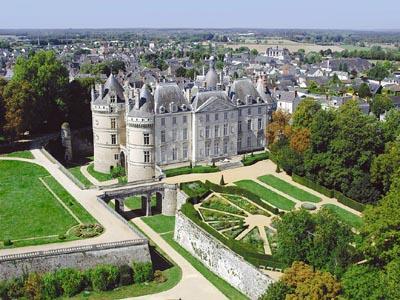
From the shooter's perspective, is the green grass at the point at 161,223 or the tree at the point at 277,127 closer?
the green grass at the point at 161,223

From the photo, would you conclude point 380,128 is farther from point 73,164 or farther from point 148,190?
point 73,164

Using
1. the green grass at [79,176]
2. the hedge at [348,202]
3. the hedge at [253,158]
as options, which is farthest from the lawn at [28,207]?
the hedge at [348,202]

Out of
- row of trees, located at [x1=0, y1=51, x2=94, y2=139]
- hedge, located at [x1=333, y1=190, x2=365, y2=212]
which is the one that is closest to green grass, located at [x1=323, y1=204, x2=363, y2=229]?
hedge, located at [x1=333, y1=190, x2=365, y2=212]

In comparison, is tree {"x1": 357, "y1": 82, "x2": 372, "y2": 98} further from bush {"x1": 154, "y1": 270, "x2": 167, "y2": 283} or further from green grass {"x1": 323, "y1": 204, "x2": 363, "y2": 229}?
bush {"x1": 154, "y1": 270, "x2": 167, "y2": 283}

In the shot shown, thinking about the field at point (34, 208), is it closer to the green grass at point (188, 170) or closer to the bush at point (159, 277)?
the bush at point (159, 277)

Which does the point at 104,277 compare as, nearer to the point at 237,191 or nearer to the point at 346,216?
the point at 237,191

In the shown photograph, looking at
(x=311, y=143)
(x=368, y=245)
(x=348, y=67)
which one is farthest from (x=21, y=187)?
(x=348, y=67)
